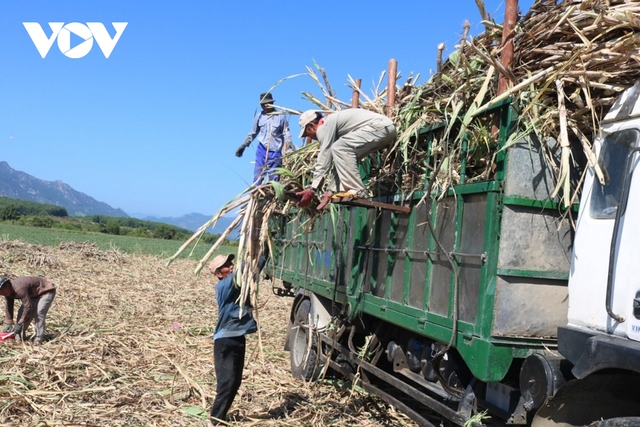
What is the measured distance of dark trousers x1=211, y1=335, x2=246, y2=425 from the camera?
19.3 ft

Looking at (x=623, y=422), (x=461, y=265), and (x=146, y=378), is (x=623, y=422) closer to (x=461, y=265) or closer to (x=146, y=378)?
(x=461, y=265)

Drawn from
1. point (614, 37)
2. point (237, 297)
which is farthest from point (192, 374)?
point (614, 37)

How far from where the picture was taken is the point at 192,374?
25.0 feet

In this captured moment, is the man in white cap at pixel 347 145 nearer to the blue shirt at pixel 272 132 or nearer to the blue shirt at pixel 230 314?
the blue shirt at pixel 230 314

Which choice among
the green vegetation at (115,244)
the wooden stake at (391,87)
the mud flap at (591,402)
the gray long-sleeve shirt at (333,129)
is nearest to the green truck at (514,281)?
the mud flap at (591,402)

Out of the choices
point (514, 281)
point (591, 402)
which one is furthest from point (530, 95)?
point (591, 402)

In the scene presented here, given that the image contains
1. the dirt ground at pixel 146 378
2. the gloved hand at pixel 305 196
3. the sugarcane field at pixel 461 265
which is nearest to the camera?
the sugarcane field at pixel 461 265

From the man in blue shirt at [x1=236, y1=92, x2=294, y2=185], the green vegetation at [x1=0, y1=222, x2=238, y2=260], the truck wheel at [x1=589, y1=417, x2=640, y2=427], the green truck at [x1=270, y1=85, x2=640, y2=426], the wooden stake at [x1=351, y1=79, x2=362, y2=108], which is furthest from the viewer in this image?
the green vegetation at [x1=0, y1=222, x2=238, y2=260]

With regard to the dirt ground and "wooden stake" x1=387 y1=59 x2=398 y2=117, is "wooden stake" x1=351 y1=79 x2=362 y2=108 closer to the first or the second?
"wooden stake" x1=387 y1=59 x2=398 y2=117

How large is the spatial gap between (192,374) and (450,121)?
14.9 ft

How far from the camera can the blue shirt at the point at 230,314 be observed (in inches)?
Result: 231

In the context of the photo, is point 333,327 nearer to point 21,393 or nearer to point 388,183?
point 388,183

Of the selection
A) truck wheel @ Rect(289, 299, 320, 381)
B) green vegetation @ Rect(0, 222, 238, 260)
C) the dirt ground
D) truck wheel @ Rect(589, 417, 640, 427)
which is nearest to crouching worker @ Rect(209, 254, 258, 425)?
the dirt ground

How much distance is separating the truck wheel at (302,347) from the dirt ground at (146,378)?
5.7 inches
